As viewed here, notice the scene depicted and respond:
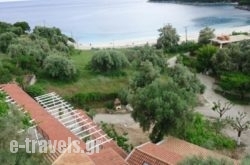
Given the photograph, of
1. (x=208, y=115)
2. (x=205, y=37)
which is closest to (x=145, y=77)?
(x=208, y=115)

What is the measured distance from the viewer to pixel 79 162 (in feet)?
52.0

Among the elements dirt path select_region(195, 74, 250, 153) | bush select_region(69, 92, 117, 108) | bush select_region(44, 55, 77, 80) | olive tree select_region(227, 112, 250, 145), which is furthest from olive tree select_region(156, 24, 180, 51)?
olive tree select_region(227, 112, 250, 145)

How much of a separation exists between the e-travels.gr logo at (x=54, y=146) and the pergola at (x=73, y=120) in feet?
1.32

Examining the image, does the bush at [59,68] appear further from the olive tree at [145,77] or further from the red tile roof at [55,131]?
the red tile roof at [55,131]

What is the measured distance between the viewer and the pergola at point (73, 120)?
878 inches

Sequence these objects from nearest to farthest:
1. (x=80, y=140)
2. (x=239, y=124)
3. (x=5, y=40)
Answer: (x=80, y=140) < (x=239, y=124) < (x=5, y=40)

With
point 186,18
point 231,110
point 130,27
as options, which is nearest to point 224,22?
point 186,18

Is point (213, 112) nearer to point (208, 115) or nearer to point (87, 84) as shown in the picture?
point (208, 115)

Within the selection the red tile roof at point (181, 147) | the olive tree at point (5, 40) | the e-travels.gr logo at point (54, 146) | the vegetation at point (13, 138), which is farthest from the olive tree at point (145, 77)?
the olive tree at point (5, 40)

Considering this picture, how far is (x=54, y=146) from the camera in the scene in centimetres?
1825

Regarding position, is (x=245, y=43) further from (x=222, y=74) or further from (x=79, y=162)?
(x=79, y=162)

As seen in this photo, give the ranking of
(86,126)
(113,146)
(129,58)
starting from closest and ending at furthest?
(113,146), (86,126), (129,58)

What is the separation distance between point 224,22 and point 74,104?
73.9 metres

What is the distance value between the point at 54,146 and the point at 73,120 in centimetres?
586
